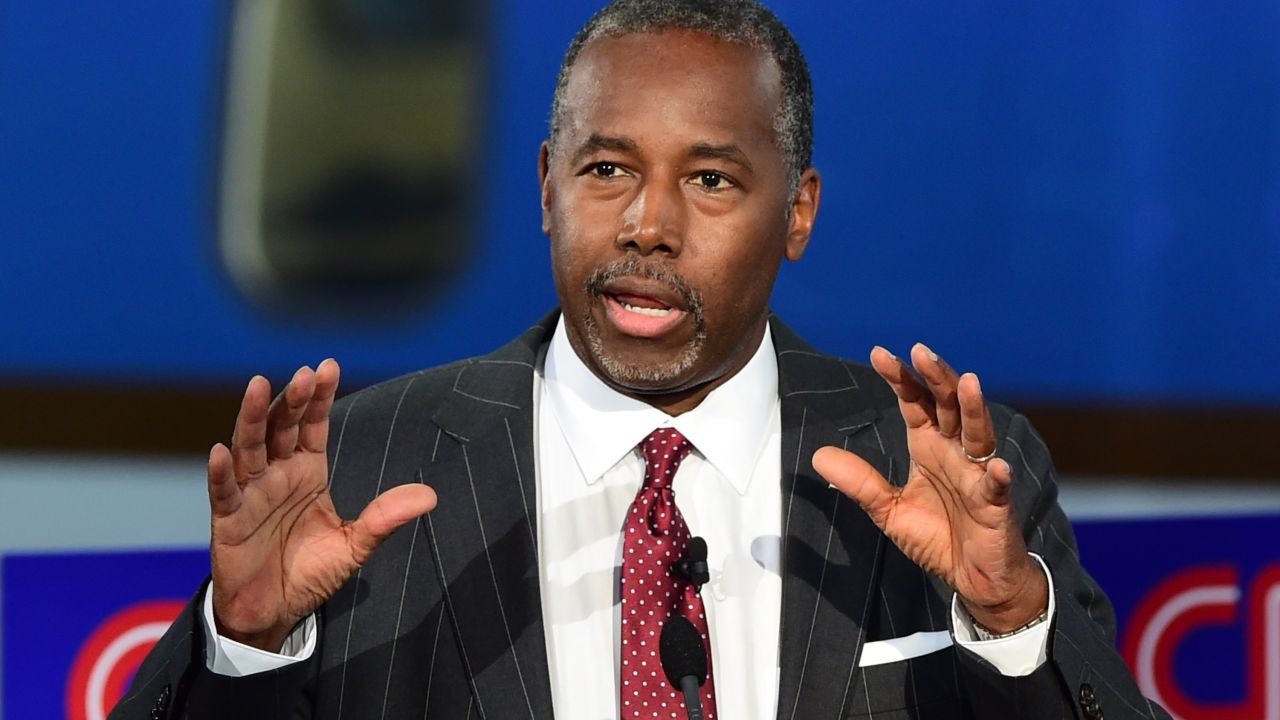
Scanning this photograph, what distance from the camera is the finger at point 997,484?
1.68m

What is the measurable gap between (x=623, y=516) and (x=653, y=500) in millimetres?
91

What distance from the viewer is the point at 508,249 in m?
2.84

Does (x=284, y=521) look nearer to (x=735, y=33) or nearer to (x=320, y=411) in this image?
(x=320, y=411)

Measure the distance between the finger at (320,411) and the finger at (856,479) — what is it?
0.54 m

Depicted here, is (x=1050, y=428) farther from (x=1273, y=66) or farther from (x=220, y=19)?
(x=220, y=19)

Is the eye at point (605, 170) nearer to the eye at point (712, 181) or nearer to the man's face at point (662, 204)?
the man's face at point (662, 204)

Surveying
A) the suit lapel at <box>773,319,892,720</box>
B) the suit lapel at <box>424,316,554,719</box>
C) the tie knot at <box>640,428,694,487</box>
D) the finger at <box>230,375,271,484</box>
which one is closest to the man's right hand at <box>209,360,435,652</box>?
the finger at <box>230,375,271,484</box>

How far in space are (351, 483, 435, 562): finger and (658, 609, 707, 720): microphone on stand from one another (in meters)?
0.30

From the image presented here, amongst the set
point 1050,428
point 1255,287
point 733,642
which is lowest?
point 733,642

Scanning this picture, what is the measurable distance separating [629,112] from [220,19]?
1.07m

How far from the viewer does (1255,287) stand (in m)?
2.92

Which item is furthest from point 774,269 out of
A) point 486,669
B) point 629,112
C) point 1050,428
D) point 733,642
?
point 1050,428

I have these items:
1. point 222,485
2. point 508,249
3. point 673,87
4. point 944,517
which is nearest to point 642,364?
point 673,87

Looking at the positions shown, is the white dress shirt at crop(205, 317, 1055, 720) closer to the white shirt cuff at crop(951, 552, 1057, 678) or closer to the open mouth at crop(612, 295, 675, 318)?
the white shirt cuff at crop(951, 552, 1057, 678)
